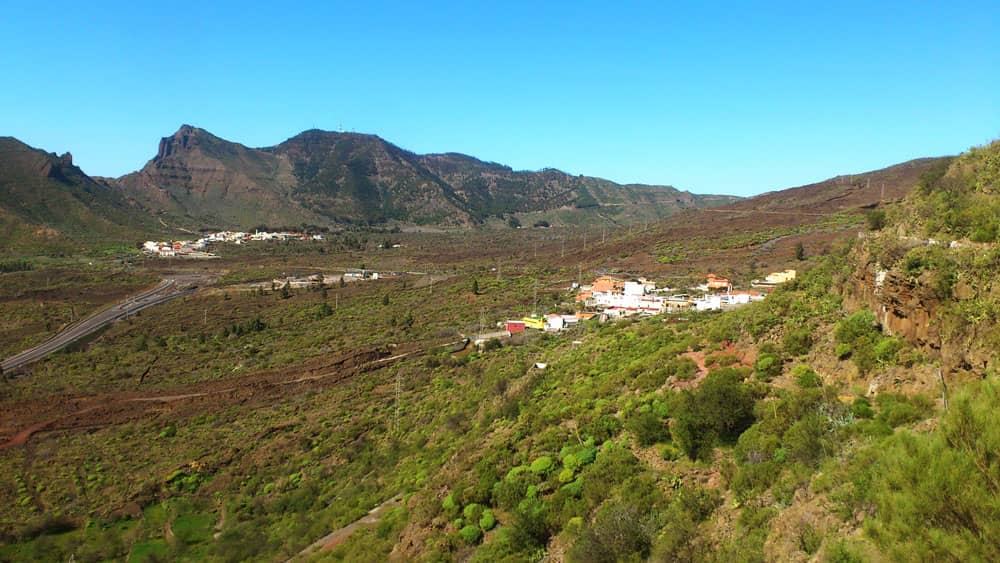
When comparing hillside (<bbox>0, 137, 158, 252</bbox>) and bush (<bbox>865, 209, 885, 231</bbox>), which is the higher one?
hillside (<bbox>0, 137, 158, 252</bbox>)

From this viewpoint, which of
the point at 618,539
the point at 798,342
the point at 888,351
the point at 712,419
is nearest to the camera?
the point at 618,539

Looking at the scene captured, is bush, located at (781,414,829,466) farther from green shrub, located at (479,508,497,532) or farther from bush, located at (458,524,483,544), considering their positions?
bush, located at (458,524,483,544)

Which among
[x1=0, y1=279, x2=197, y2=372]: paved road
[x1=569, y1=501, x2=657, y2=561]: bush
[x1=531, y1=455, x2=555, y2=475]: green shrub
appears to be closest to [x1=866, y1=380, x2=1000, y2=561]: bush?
[x1=569, y1=501, x2=657, y2=561]: bush

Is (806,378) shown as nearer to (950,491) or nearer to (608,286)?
(950,491)

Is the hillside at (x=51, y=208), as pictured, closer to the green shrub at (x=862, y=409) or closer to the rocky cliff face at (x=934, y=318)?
the rocky cliff face at (x=934, y=318)

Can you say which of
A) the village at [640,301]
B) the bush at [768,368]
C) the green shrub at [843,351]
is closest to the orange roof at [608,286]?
the village at [640,301]

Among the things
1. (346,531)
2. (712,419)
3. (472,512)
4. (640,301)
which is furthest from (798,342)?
(640,301)

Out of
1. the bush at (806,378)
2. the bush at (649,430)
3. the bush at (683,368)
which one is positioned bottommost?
the bush at (649,430)
